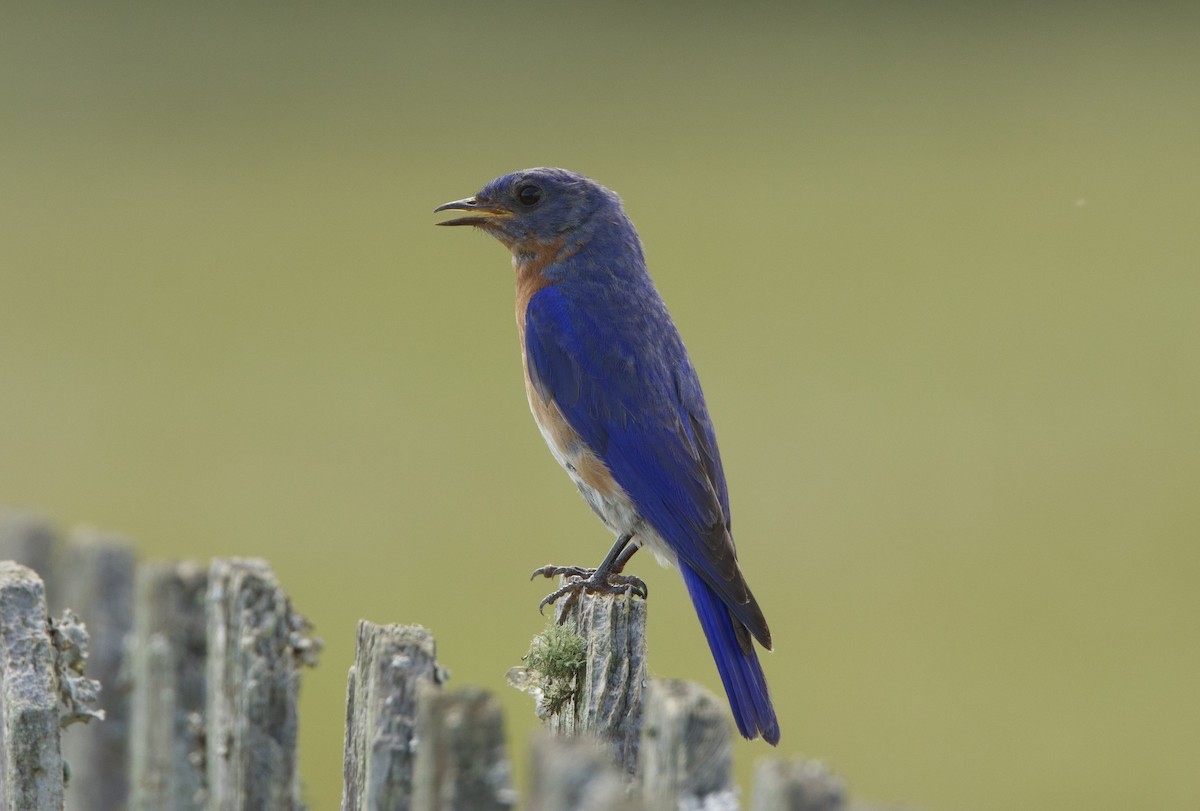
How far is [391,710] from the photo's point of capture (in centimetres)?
253

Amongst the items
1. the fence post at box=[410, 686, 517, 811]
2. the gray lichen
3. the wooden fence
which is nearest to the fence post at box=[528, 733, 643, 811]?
the wooden fence

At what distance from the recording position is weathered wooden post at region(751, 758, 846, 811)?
187 centimetres

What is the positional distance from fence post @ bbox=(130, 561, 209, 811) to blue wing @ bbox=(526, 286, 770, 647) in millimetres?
1156

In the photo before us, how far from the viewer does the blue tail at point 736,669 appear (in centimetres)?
336

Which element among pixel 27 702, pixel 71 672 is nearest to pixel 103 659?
pixel 71 672

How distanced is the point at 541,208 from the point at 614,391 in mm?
724

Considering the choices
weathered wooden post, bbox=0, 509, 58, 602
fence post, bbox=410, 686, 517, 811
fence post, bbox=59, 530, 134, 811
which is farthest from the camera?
weathered wooden post, bbox=0, 509, 58, 602

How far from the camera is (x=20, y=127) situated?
1644 cm

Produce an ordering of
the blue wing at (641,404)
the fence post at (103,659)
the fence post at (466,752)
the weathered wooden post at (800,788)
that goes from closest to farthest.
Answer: the weathered wooden post at (800,788)
the fence post at (466,752)
the blue wing at (641,404)
the fence post at (103,659)

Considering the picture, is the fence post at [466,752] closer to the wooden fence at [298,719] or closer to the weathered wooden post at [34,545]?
the wooden fence at [298,719]

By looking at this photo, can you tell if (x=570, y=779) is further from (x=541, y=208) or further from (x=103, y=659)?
(x=541, y=208)

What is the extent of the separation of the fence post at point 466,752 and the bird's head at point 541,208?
2796 mm

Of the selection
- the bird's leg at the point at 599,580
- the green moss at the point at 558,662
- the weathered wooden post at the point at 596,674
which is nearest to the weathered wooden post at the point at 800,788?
the weathered wooden post at the point at 596,674

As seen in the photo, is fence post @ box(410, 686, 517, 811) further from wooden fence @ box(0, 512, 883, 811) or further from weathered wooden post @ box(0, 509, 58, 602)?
weathered wooden post @ box(0, 509, 58, 602)
